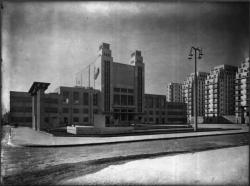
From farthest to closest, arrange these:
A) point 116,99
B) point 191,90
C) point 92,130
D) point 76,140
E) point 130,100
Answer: point 130,100, point 116,99, point 92,130, point 191,90, point 76,140

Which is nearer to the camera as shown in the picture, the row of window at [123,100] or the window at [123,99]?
the row of window at [123,100]

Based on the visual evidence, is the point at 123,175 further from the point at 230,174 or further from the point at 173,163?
the point at 230,174

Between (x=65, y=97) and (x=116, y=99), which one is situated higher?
(x=65, y=97)

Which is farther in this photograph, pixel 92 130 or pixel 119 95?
pixel 119 95

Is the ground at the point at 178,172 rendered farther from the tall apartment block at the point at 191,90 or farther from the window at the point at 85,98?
the window at the point at 85,98

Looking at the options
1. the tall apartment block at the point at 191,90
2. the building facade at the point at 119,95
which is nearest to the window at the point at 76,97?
the building facade at the point at 119,95

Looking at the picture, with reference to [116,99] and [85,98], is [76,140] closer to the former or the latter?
[85,98]

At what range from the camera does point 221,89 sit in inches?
427

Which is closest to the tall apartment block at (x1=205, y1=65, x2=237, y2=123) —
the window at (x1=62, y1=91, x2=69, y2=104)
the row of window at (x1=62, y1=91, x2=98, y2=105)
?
the row of window at (x1=62, y1=91, x2=98, y2=105)

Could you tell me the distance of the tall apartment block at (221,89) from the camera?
881cm

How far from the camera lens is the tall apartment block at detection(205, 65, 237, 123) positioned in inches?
347

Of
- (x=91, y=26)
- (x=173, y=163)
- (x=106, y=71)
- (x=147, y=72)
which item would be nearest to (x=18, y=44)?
(x=91, y=26)

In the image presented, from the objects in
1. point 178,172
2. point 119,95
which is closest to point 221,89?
point 178,172

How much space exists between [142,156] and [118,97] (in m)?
30.9
